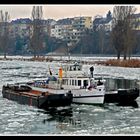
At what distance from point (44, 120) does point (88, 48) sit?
85.0 m

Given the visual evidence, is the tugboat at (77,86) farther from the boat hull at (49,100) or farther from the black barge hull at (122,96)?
the boat hull at (49,100)

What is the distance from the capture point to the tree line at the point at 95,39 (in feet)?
187

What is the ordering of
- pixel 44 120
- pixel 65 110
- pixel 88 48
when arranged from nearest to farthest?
Result: 1. pixel 44 120
2. pixel 65 110
3. pixel 88 48

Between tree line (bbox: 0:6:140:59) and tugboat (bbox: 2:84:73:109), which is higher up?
tree line (bbox: 0:6:140:59)

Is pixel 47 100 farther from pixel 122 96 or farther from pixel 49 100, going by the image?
pixel 122 96

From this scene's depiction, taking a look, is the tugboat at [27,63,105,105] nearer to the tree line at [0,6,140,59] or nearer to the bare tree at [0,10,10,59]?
the tree line at [0,6,140,59]

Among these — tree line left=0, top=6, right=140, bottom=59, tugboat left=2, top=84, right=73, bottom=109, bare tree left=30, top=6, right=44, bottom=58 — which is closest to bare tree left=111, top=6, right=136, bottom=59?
tree line left=0, top=6, right=140, bottom=59

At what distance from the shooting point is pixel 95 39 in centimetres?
9812

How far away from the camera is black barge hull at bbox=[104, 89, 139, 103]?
21219 millimetres

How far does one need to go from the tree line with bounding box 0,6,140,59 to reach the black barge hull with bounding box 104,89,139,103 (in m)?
34.4

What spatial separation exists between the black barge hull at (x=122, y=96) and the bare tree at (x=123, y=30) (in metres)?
34.4
